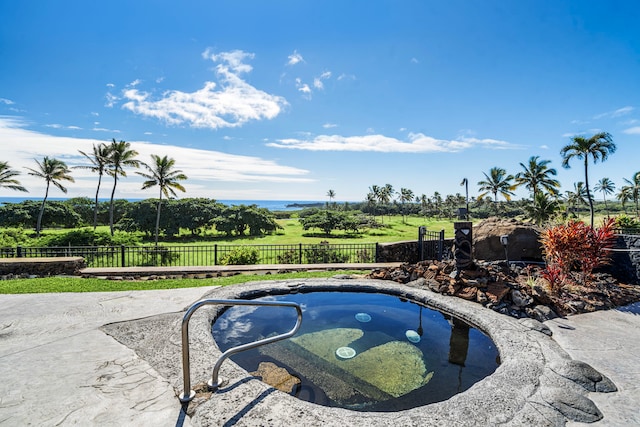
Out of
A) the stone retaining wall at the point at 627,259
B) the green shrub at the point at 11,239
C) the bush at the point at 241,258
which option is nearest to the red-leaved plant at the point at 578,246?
the stone retaining wall at the point at 627,259

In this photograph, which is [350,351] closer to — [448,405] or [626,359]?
[448,405]

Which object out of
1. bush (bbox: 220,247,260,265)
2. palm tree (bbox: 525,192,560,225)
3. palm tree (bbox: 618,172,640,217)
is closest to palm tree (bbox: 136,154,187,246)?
bush (bbox: 220,247,260,265)

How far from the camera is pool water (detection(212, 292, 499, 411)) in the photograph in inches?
154

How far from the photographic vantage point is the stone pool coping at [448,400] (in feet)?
9.45

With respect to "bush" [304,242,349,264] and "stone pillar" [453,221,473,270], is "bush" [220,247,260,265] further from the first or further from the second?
"stone pillar" [453,221,473,270]

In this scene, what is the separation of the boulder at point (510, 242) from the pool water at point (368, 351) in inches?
242

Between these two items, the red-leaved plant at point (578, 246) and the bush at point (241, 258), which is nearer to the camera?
the red-leaved plant at point (578, 246)

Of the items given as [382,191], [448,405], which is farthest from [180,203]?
[382,191]

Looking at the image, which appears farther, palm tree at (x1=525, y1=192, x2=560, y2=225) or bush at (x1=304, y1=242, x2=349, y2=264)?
palm tree at (x1=525, y1=192, x2=560, y2=225)

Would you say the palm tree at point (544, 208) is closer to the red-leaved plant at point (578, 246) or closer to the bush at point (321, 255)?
the bush at point (321, 255)

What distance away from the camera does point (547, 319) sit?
5.70 metres

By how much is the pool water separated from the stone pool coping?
0.51 meters

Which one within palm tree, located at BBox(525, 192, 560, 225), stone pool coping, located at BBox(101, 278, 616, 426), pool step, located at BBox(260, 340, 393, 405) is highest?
palm tree, located at BBox(525, 192, 560, 225)

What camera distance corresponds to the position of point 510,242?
11352 mm
